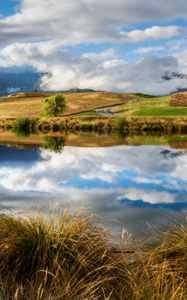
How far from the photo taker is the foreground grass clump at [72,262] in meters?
8.80

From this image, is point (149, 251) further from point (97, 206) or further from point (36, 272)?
point (97, 206)

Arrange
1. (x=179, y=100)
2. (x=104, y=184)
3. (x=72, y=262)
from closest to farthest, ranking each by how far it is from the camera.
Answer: (x=72, y=262) < (x=104, y=184) < (x=179, y=100)

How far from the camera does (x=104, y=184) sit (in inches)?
1125

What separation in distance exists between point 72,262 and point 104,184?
19144 millimetres

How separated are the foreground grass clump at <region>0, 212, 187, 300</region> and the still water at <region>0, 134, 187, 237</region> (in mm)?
1986

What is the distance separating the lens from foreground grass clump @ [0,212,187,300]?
8.80 meters

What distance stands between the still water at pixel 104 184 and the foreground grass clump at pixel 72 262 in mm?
1986

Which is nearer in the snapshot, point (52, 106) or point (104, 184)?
point (104, 184)

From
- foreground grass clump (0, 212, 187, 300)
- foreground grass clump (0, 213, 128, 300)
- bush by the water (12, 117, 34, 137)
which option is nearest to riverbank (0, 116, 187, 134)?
bush by the water (12, 117, 34, 137)

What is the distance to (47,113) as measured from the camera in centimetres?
11050

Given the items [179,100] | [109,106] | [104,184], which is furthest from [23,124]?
[104,184]

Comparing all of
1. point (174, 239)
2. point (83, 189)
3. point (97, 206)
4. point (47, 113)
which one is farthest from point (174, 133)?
point (174, 239)

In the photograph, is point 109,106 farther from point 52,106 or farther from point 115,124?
point 115,124

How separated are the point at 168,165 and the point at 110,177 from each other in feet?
27.6
